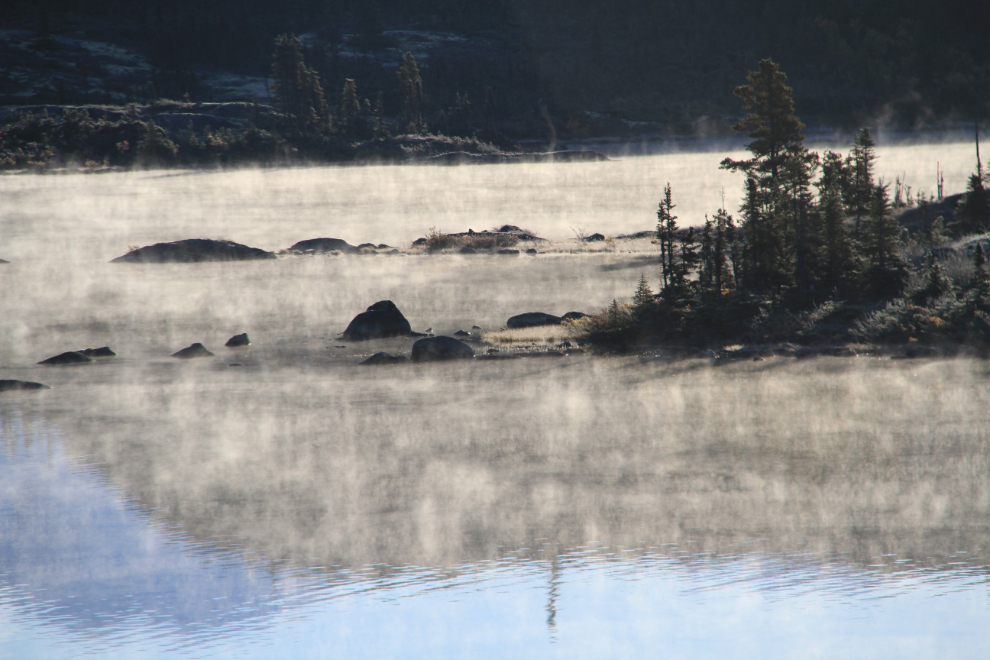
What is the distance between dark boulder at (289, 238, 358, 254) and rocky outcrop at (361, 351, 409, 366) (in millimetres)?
40257

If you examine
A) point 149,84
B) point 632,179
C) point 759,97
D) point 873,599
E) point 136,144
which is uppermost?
point 149,84

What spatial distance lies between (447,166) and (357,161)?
12.3 metres

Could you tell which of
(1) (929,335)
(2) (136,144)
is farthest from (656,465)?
(2) (136,144)

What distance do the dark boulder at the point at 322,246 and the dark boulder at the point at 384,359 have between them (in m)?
40.3

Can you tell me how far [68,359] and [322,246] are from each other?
40.3 m

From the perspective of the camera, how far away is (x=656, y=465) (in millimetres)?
15664

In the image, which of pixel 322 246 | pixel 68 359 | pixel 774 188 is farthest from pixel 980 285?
pixel 322 246

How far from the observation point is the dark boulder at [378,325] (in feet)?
97.7

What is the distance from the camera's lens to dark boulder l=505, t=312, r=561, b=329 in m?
30.3

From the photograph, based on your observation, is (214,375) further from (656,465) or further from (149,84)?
(149,84)

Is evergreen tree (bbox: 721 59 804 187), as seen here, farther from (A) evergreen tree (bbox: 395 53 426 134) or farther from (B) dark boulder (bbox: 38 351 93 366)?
(A) evergreen tree (bbox: 395 53 426 134)

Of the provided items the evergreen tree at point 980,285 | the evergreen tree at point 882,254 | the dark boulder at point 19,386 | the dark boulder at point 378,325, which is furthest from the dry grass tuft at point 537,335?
the dark boulder at point 19,386

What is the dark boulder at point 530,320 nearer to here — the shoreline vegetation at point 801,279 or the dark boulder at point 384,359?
the shoreline vegetation at point 801,279

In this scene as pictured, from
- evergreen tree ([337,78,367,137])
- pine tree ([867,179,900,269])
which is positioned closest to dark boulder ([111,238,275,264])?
pine tree ([867,179,900,269])
